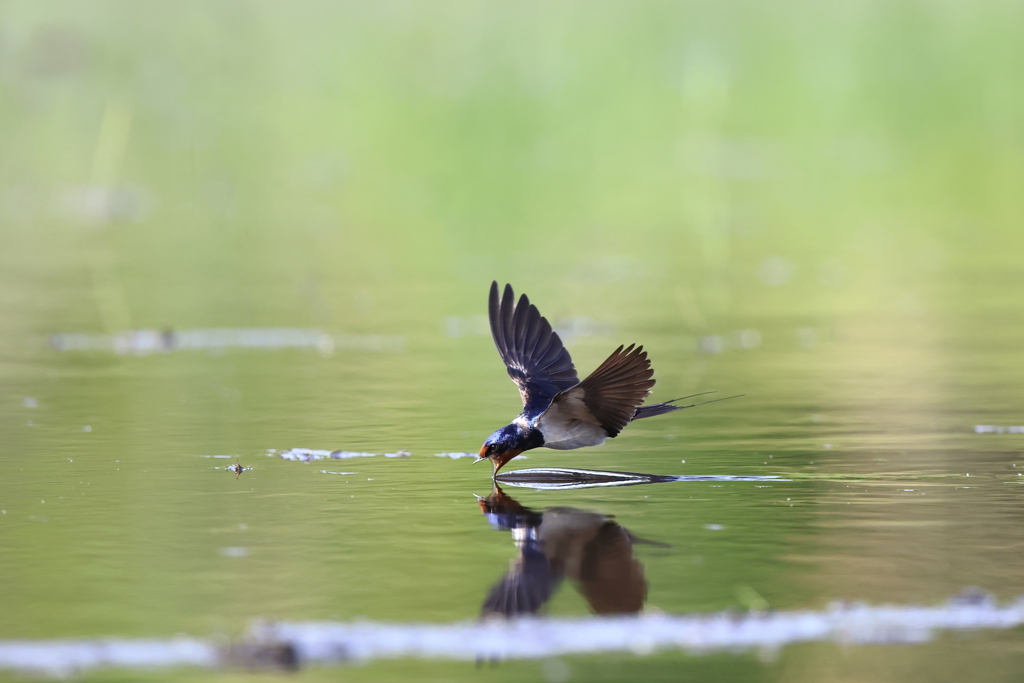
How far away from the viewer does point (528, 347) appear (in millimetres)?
7203

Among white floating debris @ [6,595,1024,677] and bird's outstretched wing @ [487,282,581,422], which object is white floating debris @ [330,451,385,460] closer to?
bird's outstretched wing @ [487,282,581,422]

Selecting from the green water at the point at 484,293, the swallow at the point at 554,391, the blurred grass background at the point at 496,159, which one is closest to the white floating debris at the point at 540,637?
the green water at the point at 484,293

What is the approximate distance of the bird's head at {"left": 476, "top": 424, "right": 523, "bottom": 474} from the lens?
21.5 feet

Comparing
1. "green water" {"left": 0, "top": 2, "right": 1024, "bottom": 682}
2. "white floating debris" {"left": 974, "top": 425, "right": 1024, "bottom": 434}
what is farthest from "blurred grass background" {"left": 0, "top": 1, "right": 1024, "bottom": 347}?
"white floating debris" {"left": 974, "top": 425, "right": 1024, "bottom": 434}

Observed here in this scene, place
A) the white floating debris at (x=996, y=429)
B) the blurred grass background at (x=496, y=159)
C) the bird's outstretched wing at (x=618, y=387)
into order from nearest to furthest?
the bird's outstretched wing at (x=618, y=387) < the white floating debris at (x=996, y=429) < the blurred grass background at (x=496, y=159)

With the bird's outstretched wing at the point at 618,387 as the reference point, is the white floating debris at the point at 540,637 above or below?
below

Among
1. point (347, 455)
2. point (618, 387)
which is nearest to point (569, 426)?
point (618, 387)

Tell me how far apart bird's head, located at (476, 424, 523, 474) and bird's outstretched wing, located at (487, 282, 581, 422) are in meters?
0.47

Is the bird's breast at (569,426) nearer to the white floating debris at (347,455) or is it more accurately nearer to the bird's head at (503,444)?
the bird's head at (503,444)

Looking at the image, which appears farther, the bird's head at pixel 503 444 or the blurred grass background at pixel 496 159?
the blurred grass background at pixel 496 159

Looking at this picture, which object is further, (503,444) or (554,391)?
(554,391)

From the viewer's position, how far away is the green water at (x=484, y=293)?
5.16m

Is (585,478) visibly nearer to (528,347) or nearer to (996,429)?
A: (528,347)

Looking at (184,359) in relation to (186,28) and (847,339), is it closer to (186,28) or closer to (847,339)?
(847,339)
